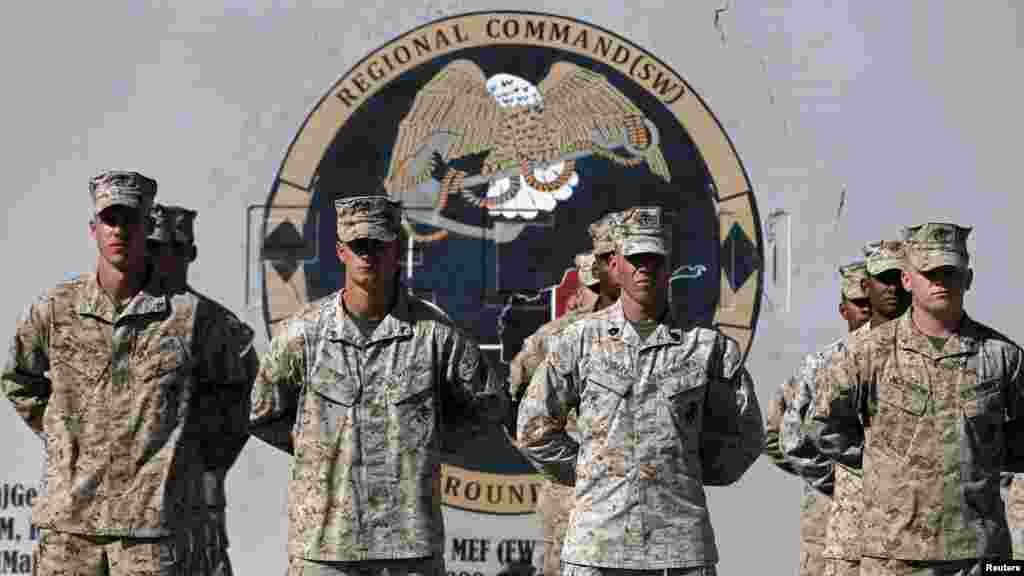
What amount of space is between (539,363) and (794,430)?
1060 millimetres

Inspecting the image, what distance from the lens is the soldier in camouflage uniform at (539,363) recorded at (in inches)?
329

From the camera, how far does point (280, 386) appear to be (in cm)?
679

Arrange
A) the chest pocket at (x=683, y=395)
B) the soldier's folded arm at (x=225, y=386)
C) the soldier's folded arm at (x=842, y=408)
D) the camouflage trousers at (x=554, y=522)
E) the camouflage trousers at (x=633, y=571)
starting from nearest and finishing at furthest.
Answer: the camouflage trousers at (x=633, y=571)
the chest pocket at (x=683, y=395)
the soldier's folded arm at (x=225, y=386)
the soldier's folded arm at (x=842, y=408)
the camouflage trousers at (x=554, y=522)

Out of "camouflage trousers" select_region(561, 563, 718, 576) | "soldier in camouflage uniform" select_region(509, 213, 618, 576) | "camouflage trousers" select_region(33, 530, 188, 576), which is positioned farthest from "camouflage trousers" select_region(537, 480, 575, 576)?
"camouflage trousers" select_region(33, 530, 188, 576)

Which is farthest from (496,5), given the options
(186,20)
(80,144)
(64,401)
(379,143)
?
(64,401)

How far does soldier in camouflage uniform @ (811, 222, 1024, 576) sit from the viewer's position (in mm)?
6773

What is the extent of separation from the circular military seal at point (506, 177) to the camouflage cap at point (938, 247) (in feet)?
8.38

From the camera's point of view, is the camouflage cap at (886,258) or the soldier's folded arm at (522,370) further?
the soldier's folded arm at (522,370)

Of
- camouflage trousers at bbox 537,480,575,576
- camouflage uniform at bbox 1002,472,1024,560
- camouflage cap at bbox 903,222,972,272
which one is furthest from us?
camouflage uniform at bbox 1002,472,1024,560

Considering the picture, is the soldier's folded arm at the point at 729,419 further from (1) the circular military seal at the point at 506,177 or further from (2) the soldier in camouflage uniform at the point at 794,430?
(1) the circular military seal at the point at 506,177

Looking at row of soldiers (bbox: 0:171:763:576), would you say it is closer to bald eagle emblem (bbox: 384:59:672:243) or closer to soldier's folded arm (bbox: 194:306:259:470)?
soldier's folded arm (bbox: 194:306:259:470)

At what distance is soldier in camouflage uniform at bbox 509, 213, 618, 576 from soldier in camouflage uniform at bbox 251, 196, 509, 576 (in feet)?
4.80

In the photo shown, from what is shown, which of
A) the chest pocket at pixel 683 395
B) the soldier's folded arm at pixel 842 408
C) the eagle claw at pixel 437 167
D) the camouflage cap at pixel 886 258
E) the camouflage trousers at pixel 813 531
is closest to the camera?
the chest pocket at pixel 683 395

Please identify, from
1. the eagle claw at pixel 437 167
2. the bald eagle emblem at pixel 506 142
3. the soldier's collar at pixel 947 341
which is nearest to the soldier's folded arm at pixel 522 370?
the bald eagle emblem at pixel 506 142
